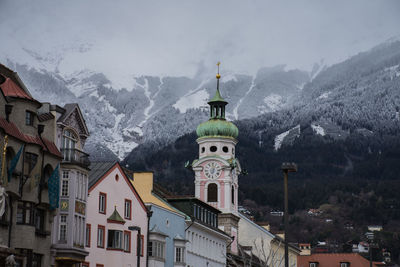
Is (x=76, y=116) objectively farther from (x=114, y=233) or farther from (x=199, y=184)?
(x=199, y=184)

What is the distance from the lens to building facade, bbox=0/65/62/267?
52906 mm

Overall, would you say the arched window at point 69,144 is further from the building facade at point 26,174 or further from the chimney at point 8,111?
the chimney at point 8,111

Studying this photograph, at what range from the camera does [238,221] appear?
125000mm

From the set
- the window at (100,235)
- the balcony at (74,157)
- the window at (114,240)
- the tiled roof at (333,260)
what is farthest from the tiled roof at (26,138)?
the tiled roof at (333,260)

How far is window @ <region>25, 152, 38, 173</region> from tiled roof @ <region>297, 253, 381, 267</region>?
327 feet

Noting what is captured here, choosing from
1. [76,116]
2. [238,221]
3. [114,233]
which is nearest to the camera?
[76,116]

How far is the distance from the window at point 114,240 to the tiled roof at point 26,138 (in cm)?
1134

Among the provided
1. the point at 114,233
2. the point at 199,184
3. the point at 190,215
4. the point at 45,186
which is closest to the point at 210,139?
the point at 199,184

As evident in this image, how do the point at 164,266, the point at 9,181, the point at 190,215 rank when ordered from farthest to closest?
the point at 190,215 → the point at 164,266 → the point at 9,181

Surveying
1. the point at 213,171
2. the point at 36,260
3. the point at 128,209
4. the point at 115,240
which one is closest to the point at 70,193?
the point at 36,260

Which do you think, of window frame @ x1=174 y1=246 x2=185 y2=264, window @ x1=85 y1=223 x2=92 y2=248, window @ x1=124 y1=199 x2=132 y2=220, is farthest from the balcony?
window frame @ x1=174 y1=246 x2=185 y2=264

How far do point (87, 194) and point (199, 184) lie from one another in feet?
207

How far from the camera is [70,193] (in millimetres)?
61062

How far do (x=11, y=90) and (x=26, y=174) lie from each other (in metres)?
5.43
